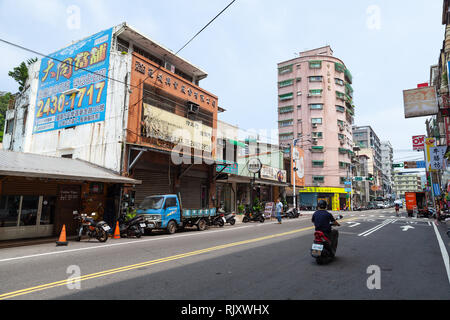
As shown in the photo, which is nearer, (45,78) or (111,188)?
(111,188)

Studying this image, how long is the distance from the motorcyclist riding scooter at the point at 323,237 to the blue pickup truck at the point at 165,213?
8.56 meters

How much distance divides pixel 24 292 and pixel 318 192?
56482 mm

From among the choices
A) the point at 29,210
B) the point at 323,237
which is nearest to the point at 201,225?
the point at 29,210

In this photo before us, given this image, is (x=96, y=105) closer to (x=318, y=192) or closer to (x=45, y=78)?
(x=45, y=78)

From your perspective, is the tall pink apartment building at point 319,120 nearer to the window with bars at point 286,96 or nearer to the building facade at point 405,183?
the window with bars at point 286,96

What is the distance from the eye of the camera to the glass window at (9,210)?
12211 mm

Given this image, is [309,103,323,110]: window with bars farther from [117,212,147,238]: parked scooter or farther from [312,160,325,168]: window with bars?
[117,212,147,238]: parked scooter

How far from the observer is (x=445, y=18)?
23.5 m

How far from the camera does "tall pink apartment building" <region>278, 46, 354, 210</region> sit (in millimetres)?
57156

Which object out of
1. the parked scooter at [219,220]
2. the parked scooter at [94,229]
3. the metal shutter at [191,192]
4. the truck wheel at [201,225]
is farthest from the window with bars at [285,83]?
the parked scooter at [94,229]

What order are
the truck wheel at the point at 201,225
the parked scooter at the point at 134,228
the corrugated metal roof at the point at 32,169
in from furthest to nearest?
1. the truck wheel at the point at 201,225
2. the parked scooter at the point at 134,228
3. the corrugated metal roof at the point at 32,169

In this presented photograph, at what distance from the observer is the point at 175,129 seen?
1966cm

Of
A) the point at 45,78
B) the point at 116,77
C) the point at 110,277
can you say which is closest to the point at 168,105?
the point at 116,77
